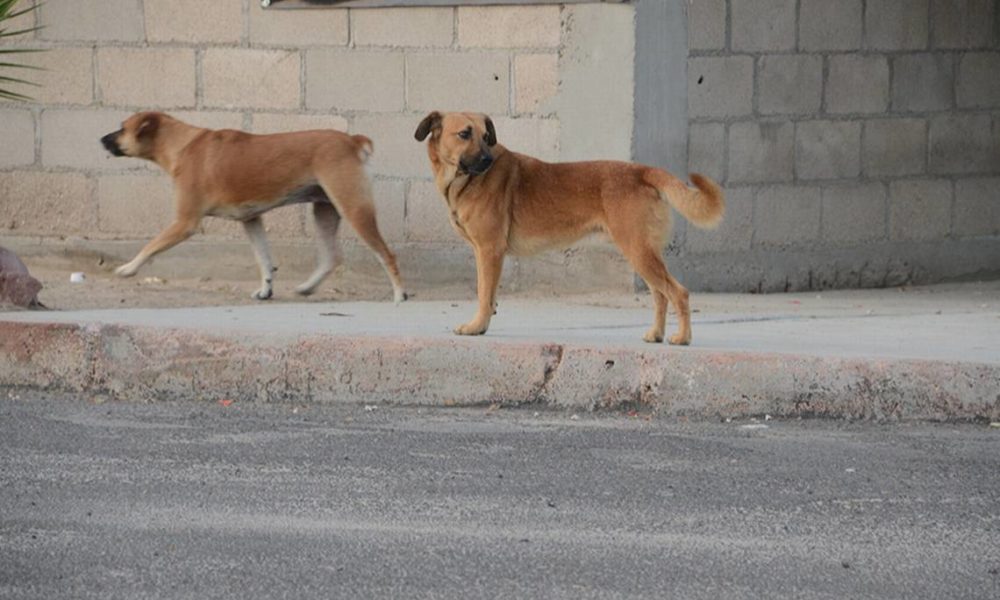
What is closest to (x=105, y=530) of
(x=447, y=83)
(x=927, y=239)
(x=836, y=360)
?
(x=836, y=360)

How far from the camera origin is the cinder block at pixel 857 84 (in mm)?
11188

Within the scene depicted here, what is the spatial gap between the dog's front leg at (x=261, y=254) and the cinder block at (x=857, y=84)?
362 centimetres

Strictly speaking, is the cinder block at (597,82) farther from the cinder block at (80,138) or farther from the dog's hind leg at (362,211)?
the cinder block at (80,138)

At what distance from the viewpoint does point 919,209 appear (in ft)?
38.2

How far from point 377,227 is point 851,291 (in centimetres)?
312

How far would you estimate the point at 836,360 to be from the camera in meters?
7.33

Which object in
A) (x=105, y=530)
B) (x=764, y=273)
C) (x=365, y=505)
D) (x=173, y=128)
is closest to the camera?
(x=105, y=530)

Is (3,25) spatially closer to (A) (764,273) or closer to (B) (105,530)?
(A) (764,273)

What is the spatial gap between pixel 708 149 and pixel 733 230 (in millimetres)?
538

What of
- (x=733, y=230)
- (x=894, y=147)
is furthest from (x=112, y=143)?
(x=894, y=147)

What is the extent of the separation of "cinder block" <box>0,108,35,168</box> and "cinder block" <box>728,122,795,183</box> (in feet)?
14.2

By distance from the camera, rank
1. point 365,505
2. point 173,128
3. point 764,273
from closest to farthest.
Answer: point 365,505 → point 173,128 → point 764,273

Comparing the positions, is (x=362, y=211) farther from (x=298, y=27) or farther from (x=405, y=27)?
(x=298, y=27)

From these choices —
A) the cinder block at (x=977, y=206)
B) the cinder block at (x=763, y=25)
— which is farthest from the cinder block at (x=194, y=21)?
the cinder block at (x=977, y=206)
